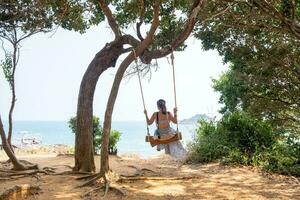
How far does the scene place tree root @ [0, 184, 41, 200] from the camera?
775 cm

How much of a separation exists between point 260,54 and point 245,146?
3.34 m

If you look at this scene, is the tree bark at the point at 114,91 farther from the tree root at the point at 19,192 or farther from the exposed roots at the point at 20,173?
the exposed roots at the point at 20,173

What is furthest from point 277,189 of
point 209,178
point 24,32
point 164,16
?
point 24,32

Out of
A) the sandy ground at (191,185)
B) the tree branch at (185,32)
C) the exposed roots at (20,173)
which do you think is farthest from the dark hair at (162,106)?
the exposed roots at (20,173)

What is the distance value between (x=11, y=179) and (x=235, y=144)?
23.4 ft

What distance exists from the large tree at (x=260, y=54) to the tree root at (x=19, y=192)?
655cm

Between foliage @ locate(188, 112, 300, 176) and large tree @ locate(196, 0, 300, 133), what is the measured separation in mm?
1801

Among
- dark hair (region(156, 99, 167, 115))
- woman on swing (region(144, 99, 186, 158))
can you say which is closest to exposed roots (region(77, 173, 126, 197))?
woman on swing (region(144, 99, 186, 158))

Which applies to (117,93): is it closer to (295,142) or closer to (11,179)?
(11,179)

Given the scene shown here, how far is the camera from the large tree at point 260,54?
1179 centimetres

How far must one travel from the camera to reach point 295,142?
1355cm

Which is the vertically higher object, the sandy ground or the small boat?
the small boat

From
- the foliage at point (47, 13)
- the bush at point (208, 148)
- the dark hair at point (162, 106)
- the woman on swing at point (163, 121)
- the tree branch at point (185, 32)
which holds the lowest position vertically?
the bush at point (208, 148)

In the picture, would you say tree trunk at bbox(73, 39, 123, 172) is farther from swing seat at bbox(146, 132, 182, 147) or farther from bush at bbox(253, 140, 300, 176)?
bush at bbox(253, 140, 300, 176)
